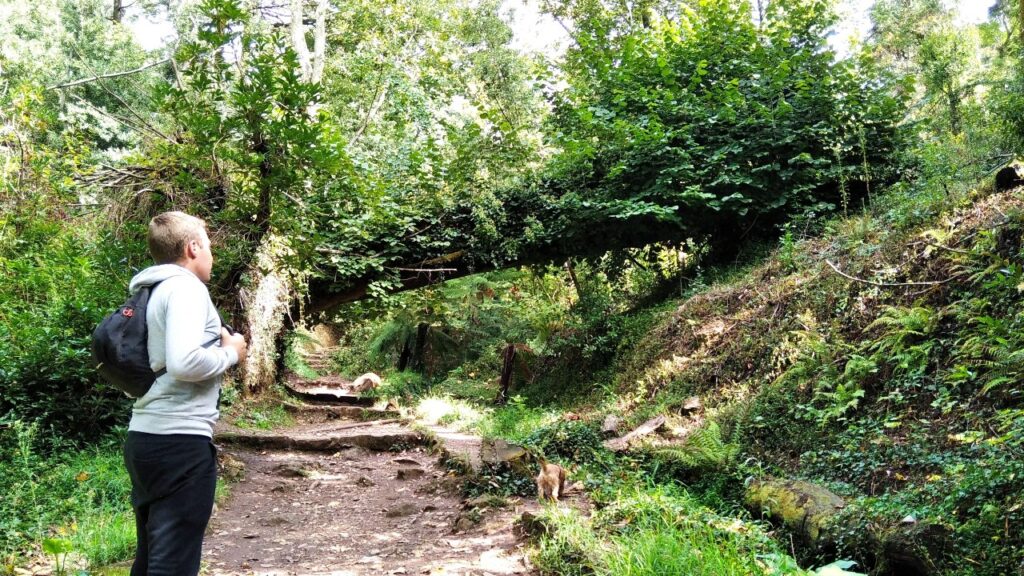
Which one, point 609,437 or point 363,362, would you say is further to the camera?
point 363,362

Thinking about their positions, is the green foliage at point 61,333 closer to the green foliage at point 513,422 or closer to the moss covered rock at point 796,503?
the green foliage at point 513,422

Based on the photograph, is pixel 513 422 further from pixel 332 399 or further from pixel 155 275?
pixel 155 275

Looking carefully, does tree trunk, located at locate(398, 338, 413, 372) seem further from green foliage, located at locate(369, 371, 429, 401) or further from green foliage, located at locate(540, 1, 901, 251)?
green foliage, located at locate(540, 1, 901, 251)

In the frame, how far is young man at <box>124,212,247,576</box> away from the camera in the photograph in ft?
7.34

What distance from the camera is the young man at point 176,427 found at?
2236 millimetres

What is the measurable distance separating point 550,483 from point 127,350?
354 cm

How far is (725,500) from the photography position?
4922mm

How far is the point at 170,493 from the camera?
2254 mm

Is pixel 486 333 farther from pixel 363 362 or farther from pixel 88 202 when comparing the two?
pixel 88 202

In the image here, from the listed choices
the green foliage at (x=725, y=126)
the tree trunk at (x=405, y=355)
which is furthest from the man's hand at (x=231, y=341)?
the tree trunk at (x=405, y=355)

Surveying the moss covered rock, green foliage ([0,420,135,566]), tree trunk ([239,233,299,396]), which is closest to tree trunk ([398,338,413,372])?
tree trunk ([239,233,299,396])

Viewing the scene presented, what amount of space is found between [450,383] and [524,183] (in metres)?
6.53

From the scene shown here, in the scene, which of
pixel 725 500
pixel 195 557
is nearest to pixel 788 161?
pixel 725 500

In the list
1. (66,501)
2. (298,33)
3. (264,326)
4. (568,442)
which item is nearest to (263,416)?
(264,326)
